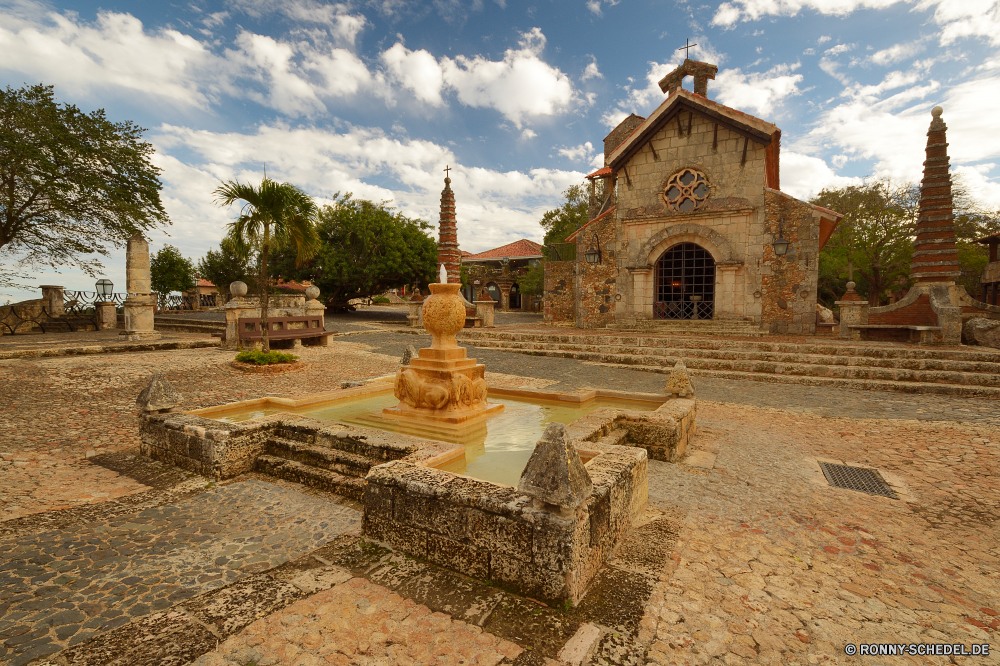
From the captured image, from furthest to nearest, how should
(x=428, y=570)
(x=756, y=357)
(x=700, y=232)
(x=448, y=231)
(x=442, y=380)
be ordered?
(x=448, y=231) → (x=700, y=232) → (x=756, y=357) → (x=442, y=380) → (x=428, y=570)

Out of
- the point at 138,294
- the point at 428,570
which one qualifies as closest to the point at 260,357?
the point at 138,294

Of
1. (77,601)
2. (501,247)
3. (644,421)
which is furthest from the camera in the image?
(501,247)

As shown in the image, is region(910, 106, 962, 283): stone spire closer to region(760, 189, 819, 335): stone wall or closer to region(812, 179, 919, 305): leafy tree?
region(760, 189, 819, 335): stone wall

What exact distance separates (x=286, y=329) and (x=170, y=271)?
33939mm

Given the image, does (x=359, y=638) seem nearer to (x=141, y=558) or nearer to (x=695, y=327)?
(x=141, y=558)

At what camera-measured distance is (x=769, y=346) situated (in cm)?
1129

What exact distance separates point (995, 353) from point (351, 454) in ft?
43.7

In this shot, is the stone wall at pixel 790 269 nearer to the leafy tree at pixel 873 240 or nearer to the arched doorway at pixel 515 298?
the leafy tree at pixel 873 240

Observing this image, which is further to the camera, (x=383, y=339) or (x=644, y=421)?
(x=383, y=339)

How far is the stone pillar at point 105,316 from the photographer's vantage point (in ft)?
65.3

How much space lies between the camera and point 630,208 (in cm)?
1683

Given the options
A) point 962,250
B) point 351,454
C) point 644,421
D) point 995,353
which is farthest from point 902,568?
point 962,250

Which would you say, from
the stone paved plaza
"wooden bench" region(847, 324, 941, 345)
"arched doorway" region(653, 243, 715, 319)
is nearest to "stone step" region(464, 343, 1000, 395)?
"wooden bench" region(847, 324, 941, 345)

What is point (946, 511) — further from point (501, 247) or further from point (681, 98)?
point (501, 247)
